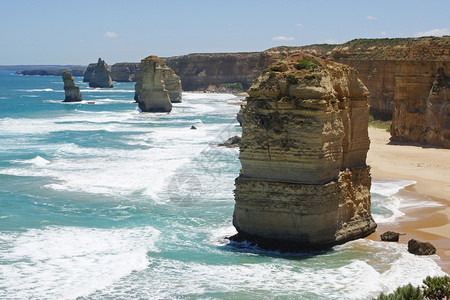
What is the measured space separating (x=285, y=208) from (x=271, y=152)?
164cm

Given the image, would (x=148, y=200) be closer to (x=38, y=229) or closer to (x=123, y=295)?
(x=38, y=229)

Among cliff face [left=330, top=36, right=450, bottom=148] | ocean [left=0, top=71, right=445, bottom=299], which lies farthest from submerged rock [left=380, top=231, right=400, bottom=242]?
cliff face [left=330, top=36, right=450, bottom=148]

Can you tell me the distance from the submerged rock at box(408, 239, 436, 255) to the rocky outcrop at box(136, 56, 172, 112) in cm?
5396

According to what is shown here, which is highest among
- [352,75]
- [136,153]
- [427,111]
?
[352,75]

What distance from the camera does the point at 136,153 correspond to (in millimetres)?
39250

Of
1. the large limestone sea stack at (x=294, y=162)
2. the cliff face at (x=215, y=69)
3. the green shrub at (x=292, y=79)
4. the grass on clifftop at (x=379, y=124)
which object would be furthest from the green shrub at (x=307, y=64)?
the cliff face at (x=215, y=69)

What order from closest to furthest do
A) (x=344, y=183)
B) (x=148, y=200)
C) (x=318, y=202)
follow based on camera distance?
(x=318, y=202), (x=344, y=183), (x=148, y=200)

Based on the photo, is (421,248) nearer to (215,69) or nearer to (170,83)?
(170,83)

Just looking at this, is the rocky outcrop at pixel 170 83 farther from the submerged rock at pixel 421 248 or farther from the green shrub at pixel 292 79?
the submerged rock at pixel 421 248

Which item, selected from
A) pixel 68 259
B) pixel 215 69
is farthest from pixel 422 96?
pixel 215 69

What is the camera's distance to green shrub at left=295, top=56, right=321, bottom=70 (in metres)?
17.8

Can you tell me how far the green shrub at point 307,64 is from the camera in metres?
17.8

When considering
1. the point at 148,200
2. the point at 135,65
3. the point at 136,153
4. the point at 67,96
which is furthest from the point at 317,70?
the point at 135,65

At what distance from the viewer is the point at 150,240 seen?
746 inches
